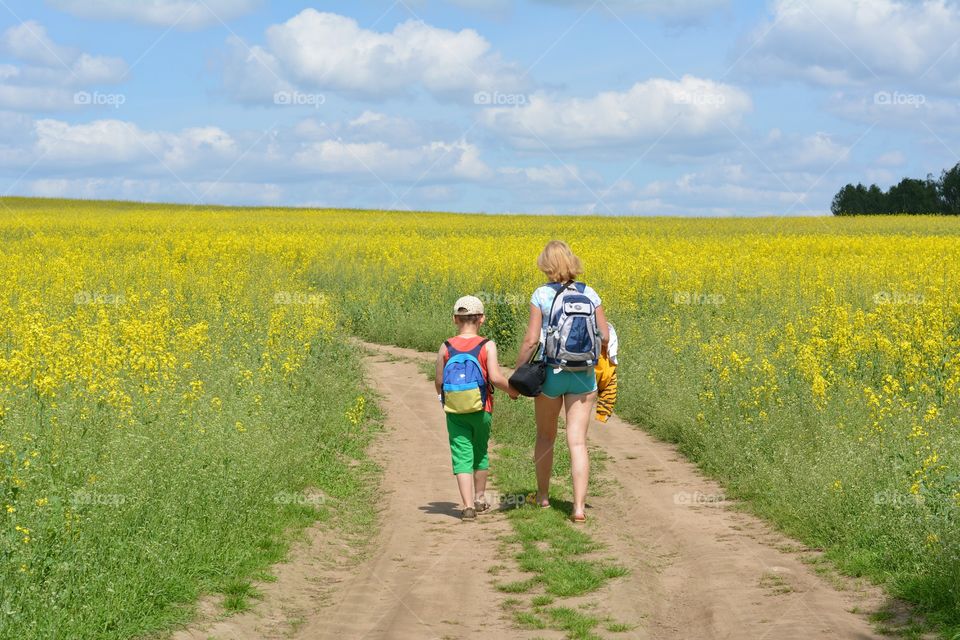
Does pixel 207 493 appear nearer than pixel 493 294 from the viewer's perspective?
Yes

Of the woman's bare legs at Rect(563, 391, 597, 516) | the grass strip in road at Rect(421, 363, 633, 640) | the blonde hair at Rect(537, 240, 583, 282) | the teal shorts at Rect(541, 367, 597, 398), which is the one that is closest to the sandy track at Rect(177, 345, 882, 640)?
the grass strip in road at Rect(421, 363, 633, 640)

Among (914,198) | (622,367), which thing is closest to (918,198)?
(914,198)

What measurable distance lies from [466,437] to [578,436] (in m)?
0.99

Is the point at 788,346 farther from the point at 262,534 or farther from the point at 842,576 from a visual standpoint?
the point at 262,534

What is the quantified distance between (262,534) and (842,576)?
4489 millimetres

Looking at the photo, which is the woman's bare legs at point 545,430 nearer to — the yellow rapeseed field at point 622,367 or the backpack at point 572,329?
the backpack at point 572,329

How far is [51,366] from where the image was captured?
950cm

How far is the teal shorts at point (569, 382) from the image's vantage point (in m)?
8.50

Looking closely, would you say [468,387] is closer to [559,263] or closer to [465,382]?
[465,382]

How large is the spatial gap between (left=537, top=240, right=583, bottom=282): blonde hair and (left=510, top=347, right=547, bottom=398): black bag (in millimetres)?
752

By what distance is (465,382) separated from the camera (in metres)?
8.55

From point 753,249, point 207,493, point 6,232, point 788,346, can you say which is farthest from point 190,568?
point 6,232

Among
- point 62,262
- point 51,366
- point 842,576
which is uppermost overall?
Result: point 62,262

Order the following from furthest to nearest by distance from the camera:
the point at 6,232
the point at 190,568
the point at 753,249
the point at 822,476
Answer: the point at 6,232, the point at 753,249, the point at 822,476, the point at 190,568
